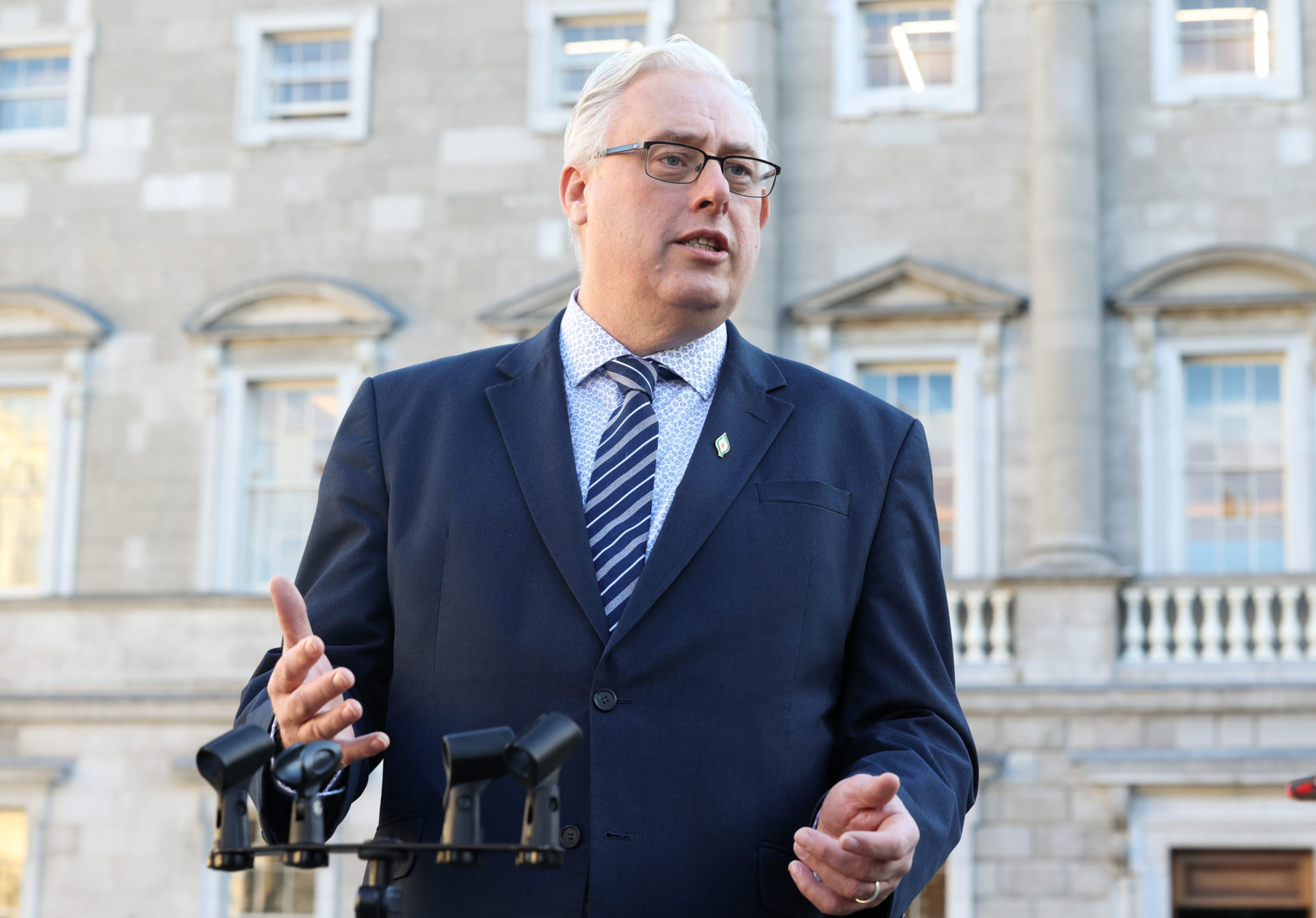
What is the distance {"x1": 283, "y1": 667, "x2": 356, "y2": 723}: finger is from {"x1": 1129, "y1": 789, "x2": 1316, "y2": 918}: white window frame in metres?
12.1

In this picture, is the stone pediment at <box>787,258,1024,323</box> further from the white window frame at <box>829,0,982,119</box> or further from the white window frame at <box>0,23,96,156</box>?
the white window frame at <box>0,23,96,156</box>

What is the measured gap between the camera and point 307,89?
15719mm

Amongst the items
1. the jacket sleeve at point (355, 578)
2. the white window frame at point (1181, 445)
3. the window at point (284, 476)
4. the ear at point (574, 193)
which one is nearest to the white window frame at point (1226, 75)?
the white window frame at point (1181, 445)

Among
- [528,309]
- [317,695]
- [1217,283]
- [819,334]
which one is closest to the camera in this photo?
[317,695]

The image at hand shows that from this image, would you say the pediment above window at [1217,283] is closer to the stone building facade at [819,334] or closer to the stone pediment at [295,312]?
the stone building facade at [819,334]

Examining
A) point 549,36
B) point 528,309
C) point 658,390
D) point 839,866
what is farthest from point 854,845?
point 549,36

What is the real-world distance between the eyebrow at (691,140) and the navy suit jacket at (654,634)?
1.07ft

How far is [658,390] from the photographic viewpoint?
2.78 metres

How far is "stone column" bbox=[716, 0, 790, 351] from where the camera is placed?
47.4ft

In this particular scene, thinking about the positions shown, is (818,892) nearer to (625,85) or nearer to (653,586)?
(653,586)

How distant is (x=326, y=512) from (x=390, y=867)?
0.79 m

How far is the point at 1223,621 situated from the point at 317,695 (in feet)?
41.2

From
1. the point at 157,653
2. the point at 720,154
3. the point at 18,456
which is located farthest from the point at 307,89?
the point at 720,154

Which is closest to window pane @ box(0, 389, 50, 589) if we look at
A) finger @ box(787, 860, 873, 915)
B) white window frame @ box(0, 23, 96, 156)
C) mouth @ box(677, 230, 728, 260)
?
white window frame @ box(0, 23, 96, 156)
